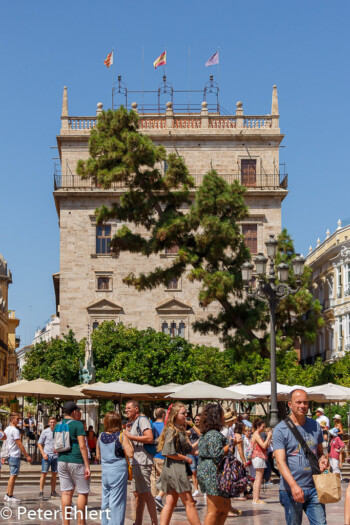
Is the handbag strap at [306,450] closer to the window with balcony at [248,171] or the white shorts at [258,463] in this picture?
the white shorts at [258,463]

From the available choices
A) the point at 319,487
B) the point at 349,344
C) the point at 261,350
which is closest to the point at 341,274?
the point at 349,344

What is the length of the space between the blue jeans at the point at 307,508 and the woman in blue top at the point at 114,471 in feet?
8.78

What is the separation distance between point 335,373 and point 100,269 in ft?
43.6

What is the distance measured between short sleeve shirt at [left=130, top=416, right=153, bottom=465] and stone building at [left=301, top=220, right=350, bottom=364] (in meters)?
39.9

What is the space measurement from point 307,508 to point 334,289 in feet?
150

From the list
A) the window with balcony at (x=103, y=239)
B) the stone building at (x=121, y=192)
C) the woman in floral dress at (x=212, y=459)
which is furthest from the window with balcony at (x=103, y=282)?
the woman in floral dress at (x=212, y=459)

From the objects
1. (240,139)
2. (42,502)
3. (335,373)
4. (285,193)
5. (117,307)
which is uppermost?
(240,139)

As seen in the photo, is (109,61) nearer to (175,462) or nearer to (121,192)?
(121,192)

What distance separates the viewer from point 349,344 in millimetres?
49875

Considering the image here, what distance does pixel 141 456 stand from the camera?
1105 centimetres

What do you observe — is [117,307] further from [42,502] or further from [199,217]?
[42,502]

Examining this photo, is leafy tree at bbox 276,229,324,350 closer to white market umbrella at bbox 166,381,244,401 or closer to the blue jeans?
white market umbrella at bbox 166,381,244,401

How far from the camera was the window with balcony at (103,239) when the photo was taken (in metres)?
47.5

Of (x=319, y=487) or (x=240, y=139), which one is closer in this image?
(x=319, y=487)
